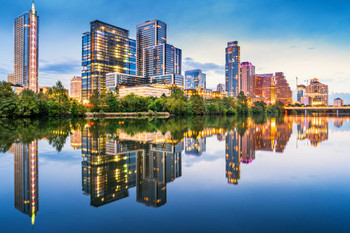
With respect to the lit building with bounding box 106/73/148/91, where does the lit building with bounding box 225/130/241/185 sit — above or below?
below

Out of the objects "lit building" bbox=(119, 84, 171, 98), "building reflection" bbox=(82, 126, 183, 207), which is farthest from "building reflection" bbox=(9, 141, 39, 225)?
"lit building" bbox=(119, 84, 171, 98)

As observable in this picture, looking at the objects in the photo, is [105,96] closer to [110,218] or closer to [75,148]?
[75,148]

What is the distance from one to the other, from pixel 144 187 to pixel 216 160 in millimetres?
5229

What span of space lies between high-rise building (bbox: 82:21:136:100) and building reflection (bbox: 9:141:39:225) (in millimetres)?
173359

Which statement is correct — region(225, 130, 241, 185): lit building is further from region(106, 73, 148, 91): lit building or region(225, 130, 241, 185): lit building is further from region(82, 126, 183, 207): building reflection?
region(106, 73, 148, 91): lit building

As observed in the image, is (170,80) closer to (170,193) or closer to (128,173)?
(128,173)

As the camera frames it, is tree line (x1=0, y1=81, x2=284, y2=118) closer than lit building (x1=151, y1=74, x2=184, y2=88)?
Yes

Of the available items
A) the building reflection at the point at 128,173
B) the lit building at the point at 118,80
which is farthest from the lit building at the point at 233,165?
the lit building at the point at 118,80

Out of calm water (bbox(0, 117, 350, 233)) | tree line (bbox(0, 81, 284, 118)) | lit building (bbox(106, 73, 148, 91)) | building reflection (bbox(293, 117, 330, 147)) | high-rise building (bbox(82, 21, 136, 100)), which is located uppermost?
high-rise building (bbox(82, 21, 136, 100))

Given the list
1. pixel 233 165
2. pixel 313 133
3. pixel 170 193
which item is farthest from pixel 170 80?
pixel 170 193

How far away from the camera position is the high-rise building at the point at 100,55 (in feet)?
593

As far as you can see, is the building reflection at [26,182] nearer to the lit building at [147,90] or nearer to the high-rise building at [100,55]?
the lit building at [147,90]

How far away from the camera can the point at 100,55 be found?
181 m

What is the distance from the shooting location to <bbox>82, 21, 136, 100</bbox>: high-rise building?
181 meters
